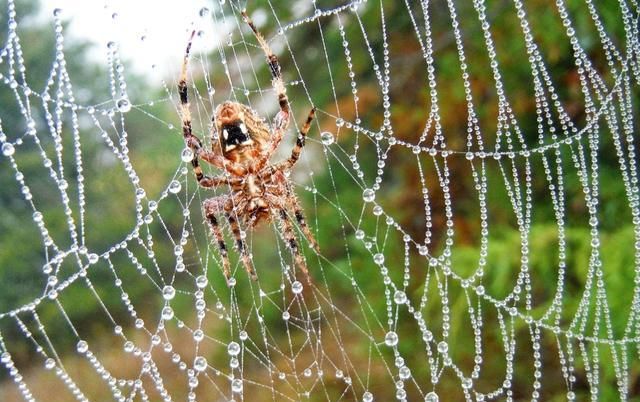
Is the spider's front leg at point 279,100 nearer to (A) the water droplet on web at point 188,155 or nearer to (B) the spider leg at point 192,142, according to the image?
(B) the spider leg at point 192,142

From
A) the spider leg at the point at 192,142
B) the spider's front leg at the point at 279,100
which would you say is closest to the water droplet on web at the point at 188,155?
the spider leg at the point at 192,142

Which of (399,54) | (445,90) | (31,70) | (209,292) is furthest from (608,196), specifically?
(31,70)

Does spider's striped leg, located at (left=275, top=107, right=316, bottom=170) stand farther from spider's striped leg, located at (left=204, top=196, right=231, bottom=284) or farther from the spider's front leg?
spider's striped leg, located at (left=204, top=196, right=231, bottom=284)

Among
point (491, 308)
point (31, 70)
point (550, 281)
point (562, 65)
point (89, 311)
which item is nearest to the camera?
point (550, 281)

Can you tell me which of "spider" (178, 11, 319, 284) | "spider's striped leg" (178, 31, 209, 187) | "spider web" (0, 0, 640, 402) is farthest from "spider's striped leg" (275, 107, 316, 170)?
"spider's striped leg" (178, 31, 209, 187)

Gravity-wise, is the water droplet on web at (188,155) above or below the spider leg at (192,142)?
below

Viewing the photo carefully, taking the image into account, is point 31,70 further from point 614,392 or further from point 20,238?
point 614,392
